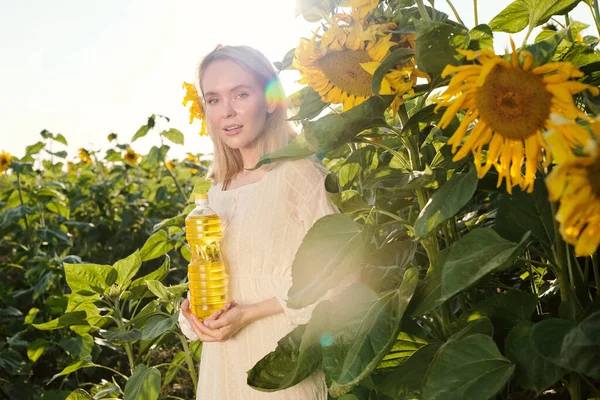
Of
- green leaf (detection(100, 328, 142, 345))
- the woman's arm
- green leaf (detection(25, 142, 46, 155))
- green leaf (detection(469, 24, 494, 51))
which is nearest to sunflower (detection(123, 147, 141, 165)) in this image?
green leaf (detection(25, 142, 46, 155))

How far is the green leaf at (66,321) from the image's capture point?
2010mm

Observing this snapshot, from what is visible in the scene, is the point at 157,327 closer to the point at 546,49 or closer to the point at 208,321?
the point at 208,321

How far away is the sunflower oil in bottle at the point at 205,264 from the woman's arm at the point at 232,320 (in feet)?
0.15

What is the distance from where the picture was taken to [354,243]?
1.17m

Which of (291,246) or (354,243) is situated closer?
(354,243)

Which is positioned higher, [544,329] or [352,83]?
[352,83]

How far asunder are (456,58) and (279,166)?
2.79 feet

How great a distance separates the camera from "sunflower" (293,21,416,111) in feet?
3.69

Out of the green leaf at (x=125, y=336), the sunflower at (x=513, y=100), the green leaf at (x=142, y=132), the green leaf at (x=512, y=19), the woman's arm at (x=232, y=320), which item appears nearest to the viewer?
the sunflower at (x=513, y=100)

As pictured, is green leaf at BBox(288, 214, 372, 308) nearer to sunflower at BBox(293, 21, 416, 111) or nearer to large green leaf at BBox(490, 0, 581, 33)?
sunflower at BBox(293, 21, 416, 111)

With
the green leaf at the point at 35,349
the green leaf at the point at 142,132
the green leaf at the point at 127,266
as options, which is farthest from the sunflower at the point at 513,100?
the green leaf at the point at 142,132

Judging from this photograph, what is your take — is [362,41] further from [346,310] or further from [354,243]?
[346,310]

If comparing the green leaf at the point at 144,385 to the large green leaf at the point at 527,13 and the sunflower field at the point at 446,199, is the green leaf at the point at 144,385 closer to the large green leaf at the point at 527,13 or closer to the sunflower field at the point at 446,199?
the sunflower field at the point at 446,199

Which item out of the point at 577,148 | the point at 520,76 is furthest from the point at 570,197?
the point at 520,76
